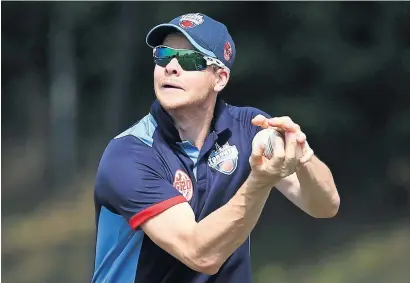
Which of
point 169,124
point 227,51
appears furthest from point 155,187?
point 227,51

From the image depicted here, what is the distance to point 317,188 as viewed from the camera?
2.72 meters

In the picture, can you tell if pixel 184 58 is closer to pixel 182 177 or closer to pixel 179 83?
pixel 179 83

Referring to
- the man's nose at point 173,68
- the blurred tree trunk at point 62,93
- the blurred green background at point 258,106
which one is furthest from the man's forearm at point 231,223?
the blurred tree trunk at point 62,93

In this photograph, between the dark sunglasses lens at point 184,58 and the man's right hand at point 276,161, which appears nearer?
the man's right hand at point 276,161

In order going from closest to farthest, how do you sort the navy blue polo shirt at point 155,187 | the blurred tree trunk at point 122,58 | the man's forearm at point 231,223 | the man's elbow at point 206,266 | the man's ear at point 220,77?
the man's forearm at point 231,223 → the man's elbow at point 206,266 → the navy blue polo shirt at point 155,187 → the man's ear at point 220,77 → the blurred tree trunk at point 122,58

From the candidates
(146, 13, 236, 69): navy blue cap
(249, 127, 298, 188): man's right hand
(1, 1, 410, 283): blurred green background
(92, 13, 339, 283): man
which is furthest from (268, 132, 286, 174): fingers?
(1, 1, 410, 283): blurred green background

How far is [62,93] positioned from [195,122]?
2561mm

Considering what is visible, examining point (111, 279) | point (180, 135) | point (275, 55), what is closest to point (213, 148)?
point (180, 135)

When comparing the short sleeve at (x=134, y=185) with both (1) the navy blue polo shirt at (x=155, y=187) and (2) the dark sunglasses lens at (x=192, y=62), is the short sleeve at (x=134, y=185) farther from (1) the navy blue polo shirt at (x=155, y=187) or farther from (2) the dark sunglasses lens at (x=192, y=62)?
(2) the dark sunglasses lens at (x=192, y=62)

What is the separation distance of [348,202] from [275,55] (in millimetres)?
1056

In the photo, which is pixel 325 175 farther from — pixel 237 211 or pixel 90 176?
pixel 90 176

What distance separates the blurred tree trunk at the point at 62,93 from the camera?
5.12 meters

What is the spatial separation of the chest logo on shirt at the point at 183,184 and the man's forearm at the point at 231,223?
263 millimetres

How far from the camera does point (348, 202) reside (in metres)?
5.32
